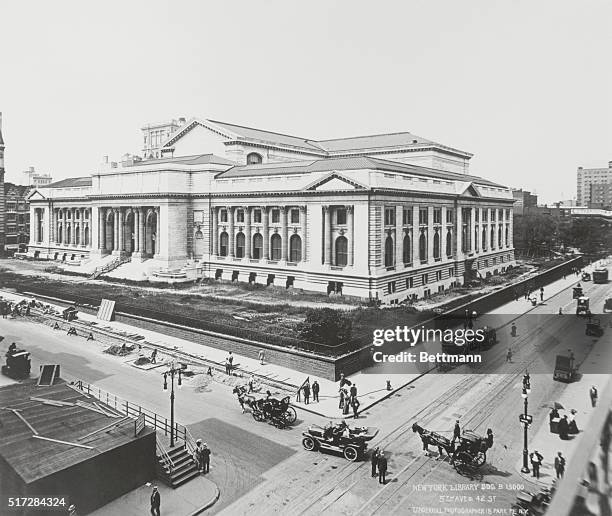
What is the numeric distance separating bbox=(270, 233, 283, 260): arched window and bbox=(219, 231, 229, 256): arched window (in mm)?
7458

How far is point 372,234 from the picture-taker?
168 ft

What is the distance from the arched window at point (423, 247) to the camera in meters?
59.6

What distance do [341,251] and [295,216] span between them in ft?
24.7

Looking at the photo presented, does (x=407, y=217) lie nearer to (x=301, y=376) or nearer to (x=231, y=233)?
(x=231, y=233)

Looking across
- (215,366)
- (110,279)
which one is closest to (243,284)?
(110,279)

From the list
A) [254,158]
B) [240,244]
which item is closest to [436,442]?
[240,244]

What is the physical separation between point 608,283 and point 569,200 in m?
131

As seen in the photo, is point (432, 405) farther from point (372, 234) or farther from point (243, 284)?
point (243, 284)

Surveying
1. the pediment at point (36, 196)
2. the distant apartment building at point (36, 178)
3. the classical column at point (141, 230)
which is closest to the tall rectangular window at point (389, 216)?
the classical column at point (141, 230)

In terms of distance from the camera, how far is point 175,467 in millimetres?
19703

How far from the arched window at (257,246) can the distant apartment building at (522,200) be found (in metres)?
97.9

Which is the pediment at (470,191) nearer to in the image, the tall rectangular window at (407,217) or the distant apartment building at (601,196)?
the tall rectangular window at (407,217)

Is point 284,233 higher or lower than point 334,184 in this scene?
lower

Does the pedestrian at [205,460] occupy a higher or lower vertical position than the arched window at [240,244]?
lower
